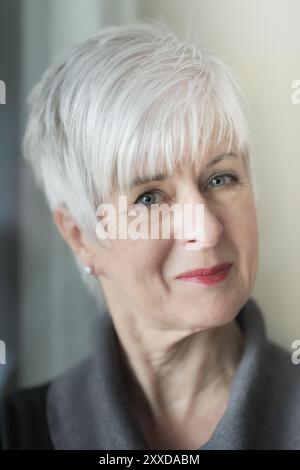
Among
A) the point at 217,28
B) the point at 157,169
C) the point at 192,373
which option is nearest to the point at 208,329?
the point at 192,373

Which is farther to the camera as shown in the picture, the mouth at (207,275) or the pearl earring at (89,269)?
the pearl earring at (89,269)

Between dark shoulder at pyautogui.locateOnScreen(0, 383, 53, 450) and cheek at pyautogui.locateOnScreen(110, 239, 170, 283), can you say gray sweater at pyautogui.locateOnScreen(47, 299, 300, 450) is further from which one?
cheek at pyautogui.locateOnScreen(110, 239, 170, 283)

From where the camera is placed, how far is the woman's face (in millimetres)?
685

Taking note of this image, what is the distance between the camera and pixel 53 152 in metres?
0.77

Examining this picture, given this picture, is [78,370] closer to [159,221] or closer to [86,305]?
→ [86,305]

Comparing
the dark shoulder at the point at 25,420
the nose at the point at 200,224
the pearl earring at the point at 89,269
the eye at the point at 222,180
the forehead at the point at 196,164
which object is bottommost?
the dark shoulder at the point at 25,420

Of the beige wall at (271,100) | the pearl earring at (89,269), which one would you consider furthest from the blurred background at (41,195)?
the pearl earring at (89,269)

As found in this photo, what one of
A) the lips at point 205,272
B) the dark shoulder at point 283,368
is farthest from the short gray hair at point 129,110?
the dark shoulder at point 283,368

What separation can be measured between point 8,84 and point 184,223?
347mm

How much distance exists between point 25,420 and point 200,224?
0.41 meters

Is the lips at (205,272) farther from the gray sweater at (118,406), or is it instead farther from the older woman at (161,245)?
the gray sweater at (118,406)

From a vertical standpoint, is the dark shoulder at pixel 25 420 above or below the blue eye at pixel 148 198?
below

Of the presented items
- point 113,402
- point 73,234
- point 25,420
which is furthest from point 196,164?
point 25,420

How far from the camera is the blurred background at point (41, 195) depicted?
73 cm
